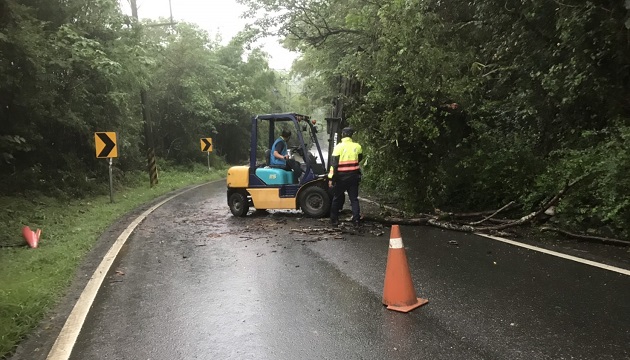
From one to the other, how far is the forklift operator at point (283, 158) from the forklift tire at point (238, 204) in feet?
3.64

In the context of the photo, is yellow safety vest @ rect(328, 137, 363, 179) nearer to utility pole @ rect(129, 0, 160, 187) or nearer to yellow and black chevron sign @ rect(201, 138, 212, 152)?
utility pole @ rect(129, 0, 160, 187)

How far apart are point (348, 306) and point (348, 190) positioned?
453cm

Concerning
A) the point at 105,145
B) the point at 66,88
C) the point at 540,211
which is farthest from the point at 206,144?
the point at 540,211

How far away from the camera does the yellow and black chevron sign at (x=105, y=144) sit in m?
13.9

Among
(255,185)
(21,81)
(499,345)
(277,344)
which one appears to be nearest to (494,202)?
(255,185)

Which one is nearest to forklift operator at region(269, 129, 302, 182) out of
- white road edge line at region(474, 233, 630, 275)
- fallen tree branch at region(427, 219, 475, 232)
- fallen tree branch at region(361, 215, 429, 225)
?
fallen tree branch at region(361, 215, 429, 225)

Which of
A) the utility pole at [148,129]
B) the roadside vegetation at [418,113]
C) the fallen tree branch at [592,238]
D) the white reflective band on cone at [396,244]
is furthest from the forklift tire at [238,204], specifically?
the utility pole at [148,129]

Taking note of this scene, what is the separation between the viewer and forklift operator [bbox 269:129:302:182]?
422 inches

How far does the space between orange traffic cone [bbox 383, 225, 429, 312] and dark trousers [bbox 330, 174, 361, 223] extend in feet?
13.9

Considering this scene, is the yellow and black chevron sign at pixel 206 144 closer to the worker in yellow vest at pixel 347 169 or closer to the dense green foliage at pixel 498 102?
the dense green foliage at pixel 498 102

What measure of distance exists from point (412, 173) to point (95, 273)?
21.4 feet

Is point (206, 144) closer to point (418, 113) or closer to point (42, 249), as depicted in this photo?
point (42, 249)

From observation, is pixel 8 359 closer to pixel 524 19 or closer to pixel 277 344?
pixel 277 344

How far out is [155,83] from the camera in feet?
89.9
